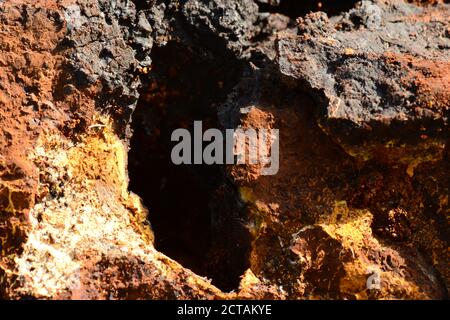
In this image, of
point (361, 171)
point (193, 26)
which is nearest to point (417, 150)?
point (361, 171)

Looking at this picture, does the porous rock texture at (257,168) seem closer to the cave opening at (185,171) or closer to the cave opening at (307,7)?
the cave opening at (185,171)

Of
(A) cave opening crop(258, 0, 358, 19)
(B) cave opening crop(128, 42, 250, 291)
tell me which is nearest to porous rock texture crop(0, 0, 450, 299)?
(B) cave opening crop(128, 42, 250, 291)

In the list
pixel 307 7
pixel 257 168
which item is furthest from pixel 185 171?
pixel 307 7

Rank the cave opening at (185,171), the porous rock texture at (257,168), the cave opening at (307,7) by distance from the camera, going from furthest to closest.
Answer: the cave opening at (307,7), the cave opening at (185,171), the porous rock texture at (257,168)

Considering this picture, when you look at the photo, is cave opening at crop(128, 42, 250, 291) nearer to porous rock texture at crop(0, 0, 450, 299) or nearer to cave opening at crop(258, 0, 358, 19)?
porous rock texture at crop(0, 0, 450, 299)

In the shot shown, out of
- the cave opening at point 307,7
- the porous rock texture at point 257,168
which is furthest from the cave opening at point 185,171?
the cave opening at point 307,7

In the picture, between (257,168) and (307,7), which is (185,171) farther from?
(307,7)
